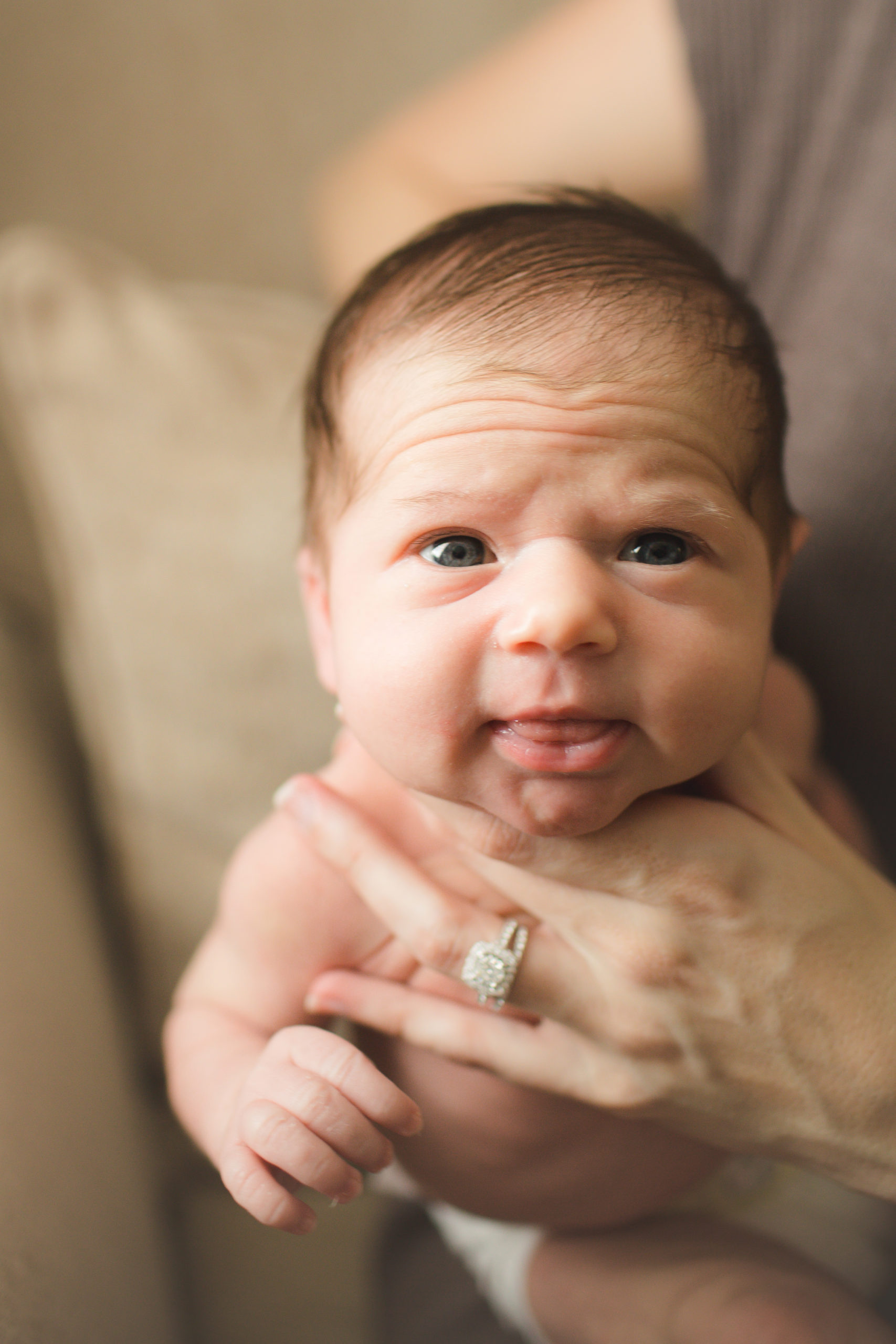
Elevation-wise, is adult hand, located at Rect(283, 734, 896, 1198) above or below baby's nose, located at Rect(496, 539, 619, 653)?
below

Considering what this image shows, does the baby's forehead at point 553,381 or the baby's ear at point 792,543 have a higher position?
the baby's forehead at point 553,381

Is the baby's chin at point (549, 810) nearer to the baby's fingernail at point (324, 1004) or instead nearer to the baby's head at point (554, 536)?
the baby's head at point (554, 536)

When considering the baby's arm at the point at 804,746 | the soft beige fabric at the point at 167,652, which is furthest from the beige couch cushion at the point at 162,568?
the baby's arm at the point at 804,746

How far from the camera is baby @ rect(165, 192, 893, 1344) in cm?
54

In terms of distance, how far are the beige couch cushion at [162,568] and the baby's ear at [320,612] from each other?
0.26m

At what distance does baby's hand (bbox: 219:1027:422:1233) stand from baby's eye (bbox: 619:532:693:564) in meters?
0.36

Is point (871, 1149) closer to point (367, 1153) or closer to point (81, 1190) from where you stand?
point (367, 1153)

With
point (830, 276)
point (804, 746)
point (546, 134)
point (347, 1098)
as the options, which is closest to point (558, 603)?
point (347, 1098)

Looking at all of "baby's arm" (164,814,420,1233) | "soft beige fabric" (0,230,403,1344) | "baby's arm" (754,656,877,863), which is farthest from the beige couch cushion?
"baby's arm" (754,656,877,863)

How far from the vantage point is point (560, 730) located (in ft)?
1.74

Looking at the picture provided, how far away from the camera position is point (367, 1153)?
0.59m

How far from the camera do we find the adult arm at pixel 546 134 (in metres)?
1.13

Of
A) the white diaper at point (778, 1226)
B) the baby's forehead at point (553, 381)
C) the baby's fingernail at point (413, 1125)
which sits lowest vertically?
the white diaper at point (778, 1226)

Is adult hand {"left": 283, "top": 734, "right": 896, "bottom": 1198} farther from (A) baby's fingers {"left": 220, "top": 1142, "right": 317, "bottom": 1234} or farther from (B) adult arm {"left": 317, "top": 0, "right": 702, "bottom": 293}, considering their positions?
(B) adult arm {"left": 317, "top": 0, "right": 702, "bottom": 293}
